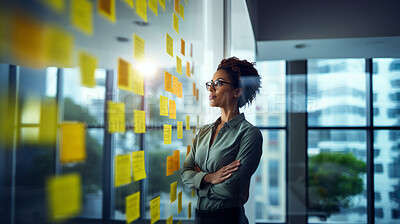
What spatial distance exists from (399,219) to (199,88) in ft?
13.9

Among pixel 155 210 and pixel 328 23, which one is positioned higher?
pixel 328 23

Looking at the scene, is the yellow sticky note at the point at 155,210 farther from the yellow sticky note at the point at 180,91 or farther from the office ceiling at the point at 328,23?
the office ceiling at the point at 328,23

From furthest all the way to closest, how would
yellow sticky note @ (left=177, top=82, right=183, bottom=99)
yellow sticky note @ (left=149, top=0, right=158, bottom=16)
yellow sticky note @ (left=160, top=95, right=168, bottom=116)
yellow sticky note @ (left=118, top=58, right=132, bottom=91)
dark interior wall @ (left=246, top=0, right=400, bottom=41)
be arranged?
dark interior wall @ (left=246, top=0, right=400, bottom=41) → yellow sticky note @ (left=177, top=82, right=183, bottom=99) → yellow sticky note @ (left=160, top=95, right=168, bottom=116) → yellow sticky note @ (left=149, top=0, right=158, bottom=16) → yellow sticky note @ (left=118, top=58, right=132, bottom=91)

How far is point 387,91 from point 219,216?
13.6 feet

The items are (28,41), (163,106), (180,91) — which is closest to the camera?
(28,41)

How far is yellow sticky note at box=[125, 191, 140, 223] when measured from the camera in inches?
33.2

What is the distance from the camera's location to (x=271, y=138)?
4.80 metres

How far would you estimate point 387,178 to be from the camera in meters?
4.34

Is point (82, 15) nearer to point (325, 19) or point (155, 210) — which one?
point (155, 210)

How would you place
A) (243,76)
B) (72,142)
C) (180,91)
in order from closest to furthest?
1. (72,142)
2. (180,91)
3. (243,76)

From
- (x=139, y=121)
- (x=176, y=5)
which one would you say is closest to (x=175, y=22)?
(x=176, y=5)

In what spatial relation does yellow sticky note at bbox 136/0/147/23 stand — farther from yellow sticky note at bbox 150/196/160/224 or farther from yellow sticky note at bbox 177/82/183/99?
yellow sticky note at bbox 150/196/160/224

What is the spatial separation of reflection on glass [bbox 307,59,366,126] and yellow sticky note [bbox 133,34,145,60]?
4.20 meters

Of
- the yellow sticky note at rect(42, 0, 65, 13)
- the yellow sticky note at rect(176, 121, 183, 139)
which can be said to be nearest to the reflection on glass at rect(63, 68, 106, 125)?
the yellow sticky note at rect(42, 0, 65, 13)
